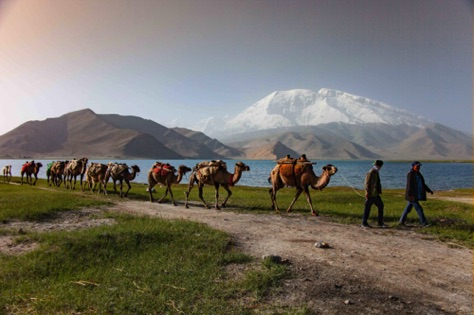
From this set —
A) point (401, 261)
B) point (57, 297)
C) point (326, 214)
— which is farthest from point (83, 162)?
point (401, 261)

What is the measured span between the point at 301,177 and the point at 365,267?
9.24m

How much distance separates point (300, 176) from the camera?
56.5 feet

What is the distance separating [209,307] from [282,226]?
23.8 feet

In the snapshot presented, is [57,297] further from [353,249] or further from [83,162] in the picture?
[83,162]

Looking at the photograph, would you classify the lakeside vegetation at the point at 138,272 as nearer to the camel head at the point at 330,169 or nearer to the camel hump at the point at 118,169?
the camel head at the point at 330,169

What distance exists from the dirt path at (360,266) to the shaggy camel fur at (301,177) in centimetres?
327

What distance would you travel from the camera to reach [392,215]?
52.9 feet

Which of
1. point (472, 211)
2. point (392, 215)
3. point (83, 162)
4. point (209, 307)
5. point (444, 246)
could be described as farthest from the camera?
point (83, 162)

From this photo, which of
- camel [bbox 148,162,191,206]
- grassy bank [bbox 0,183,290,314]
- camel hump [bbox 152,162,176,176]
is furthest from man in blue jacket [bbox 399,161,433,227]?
camel hump [bbox 152,162,176,176]

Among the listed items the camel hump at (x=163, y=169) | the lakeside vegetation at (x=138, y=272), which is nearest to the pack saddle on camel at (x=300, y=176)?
the lakeside vegetation at (x=138, y=272)

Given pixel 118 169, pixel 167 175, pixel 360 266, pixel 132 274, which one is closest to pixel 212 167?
pixel 167 175

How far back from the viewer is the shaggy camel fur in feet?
53.2

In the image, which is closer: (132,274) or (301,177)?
(132,274)

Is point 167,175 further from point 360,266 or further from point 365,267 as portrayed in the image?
point 365,267
